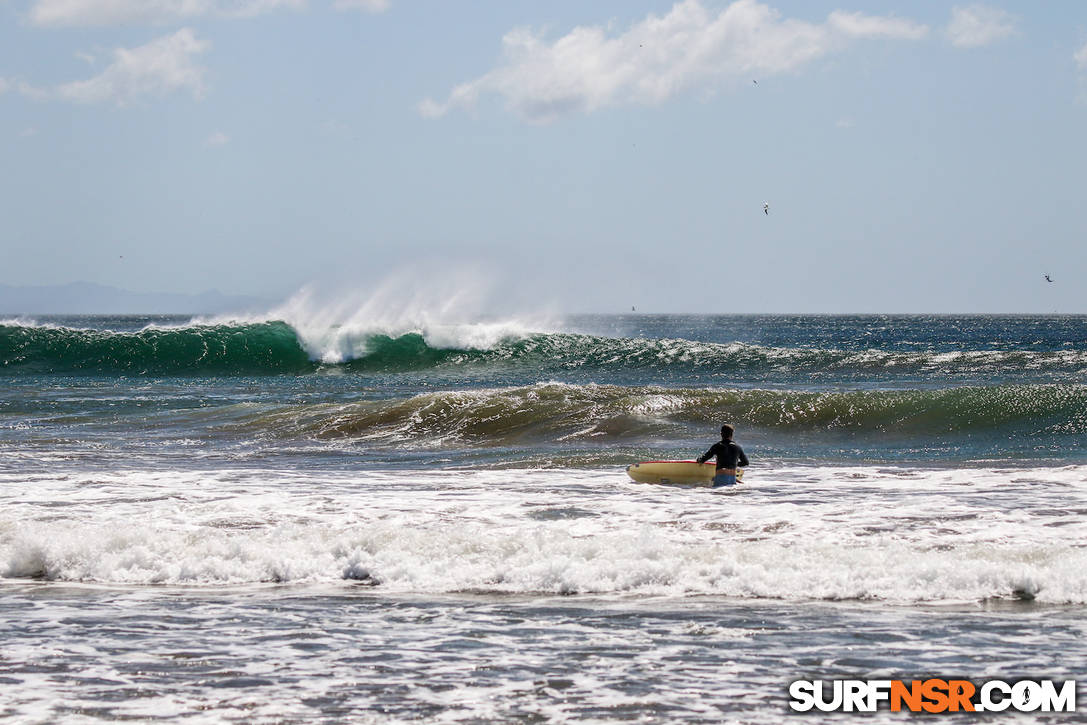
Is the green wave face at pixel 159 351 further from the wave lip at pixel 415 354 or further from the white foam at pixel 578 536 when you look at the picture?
the white foam at pixel 578 536

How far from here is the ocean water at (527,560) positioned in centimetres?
624

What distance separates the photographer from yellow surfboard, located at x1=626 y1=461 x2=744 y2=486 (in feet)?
43.8

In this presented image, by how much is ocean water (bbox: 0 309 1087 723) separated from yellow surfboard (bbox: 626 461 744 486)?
0.25 meters

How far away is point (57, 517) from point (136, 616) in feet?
12.8

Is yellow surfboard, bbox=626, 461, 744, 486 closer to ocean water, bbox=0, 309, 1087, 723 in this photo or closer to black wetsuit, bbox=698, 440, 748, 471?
black wetsuit, bbox=698, 440, 748, 471

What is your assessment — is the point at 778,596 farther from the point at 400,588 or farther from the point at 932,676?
the point at 400,588

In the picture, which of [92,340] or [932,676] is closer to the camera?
[932,676]

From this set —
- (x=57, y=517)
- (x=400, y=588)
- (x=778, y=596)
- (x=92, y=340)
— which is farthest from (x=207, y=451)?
(x=92, y=340)

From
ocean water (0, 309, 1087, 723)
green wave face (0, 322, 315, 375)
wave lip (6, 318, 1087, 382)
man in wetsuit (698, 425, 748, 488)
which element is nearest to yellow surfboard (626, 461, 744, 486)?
man in wetsuit (698, 425, 748, 488)

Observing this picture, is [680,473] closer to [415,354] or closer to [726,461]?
[726,461]

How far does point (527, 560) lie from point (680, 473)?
449 centimetres

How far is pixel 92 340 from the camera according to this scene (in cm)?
4125

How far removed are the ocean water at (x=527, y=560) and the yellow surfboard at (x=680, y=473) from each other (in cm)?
25

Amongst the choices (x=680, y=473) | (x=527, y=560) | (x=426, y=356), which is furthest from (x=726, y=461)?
(x=426, y=356)
